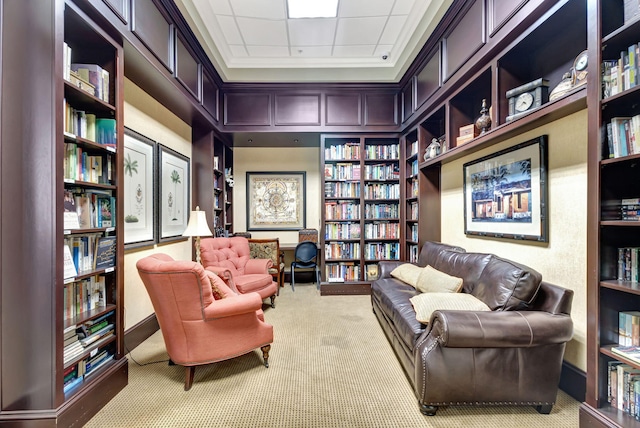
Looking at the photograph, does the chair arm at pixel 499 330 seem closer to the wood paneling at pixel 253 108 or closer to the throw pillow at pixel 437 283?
the throw pillow at pixel 437 283

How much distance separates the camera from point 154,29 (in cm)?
223

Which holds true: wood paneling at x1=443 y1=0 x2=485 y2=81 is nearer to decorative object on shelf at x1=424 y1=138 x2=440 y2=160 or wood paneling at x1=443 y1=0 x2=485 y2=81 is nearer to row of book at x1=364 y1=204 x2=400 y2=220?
decorative object on shelf at x1=424 y1=138 x2=440 y2=160

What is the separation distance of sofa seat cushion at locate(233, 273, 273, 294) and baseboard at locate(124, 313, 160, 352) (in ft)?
2.95

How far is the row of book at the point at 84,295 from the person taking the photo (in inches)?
63.6

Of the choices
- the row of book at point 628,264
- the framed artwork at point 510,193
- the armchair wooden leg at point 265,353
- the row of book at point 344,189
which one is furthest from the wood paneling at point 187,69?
the row of book at point 628,264

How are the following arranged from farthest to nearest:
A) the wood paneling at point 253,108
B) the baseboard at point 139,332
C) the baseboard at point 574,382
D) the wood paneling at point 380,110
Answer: the wood paneling at point 380,110, the wood paneling at point 253,108, the baseboard at point 139,332, the baseboard at point 574,382

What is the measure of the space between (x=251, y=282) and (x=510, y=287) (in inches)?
99.3

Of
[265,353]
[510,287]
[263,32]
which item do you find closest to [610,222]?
[510,287]

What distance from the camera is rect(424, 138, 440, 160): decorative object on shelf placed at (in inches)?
127

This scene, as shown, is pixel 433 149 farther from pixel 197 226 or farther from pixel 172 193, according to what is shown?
pixel 172 193

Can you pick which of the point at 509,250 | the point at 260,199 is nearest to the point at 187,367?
the point at 509,250

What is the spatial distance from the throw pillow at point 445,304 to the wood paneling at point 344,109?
9.62ft

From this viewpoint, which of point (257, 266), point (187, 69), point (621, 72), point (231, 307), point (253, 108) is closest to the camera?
point (621, 72)

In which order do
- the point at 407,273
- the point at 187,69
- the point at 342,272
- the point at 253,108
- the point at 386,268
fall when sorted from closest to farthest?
the point at 187,69, the point at 407,273, the point at 386,268, the point at 253,108, the point at 342,272
